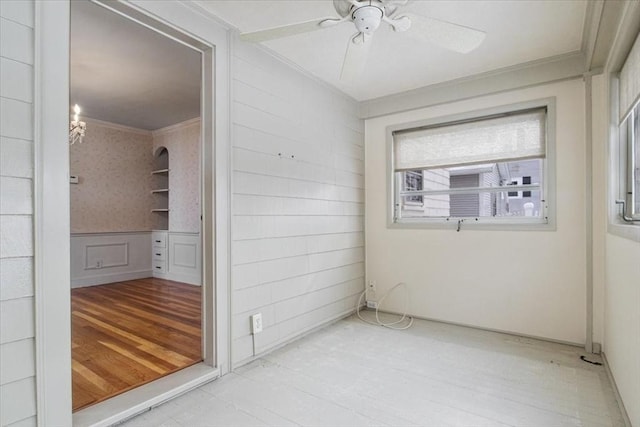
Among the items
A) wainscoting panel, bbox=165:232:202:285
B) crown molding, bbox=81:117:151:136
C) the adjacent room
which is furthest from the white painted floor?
crown molding, bbox=81:117:151:136

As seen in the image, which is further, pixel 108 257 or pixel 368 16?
pixel 108 257

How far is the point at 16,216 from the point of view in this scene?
145 cm

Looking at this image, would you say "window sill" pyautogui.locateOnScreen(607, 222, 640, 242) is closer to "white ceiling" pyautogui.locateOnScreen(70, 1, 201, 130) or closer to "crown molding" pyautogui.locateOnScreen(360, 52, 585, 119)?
"crown molding" pyautogui.locateOnScreen(360, 52, 585, 119)

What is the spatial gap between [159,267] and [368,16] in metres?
5.46

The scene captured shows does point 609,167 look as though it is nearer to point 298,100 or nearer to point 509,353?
point 509,353

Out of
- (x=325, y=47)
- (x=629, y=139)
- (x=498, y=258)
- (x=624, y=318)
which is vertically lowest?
(x=624, y=318)

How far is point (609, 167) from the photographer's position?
2.39m

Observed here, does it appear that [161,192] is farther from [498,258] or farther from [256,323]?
[498,258]

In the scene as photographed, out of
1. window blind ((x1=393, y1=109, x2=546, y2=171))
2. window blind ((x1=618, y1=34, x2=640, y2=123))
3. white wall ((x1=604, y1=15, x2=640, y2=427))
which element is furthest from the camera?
window blind ((x1=393, y1=109, x2=546, y2=171))

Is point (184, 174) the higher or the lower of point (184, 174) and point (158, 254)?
the higher

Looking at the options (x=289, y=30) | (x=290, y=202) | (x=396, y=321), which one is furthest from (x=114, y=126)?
(x=396, y=321)

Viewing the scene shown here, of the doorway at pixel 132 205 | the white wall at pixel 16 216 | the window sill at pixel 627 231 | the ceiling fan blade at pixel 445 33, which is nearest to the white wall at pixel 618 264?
the window sill at pixel 627 231

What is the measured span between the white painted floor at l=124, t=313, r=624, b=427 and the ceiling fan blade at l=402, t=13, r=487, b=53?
6.41 feet

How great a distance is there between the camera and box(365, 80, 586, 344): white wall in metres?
2.84
